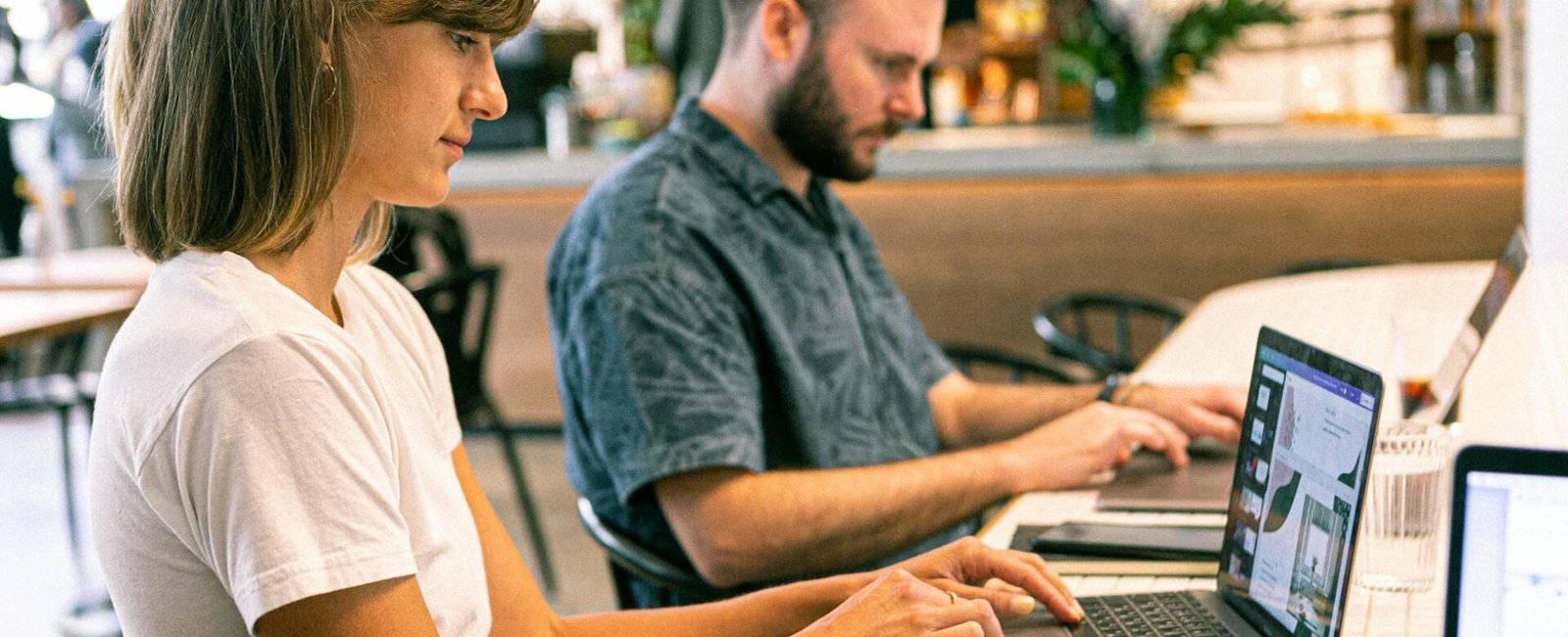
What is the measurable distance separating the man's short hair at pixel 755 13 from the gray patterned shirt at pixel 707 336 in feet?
0.40

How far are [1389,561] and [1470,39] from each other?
686 centimetres

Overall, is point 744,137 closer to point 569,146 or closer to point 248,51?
point 248,51

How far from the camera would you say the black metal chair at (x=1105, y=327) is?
3006 millimetres

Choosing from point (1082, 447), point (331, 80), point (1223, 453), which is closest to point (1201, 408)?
point (1223, 453)

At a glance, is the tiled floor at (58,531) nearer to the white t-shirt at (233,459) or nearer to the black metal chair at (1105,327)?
the black metal chair at (1105,327)

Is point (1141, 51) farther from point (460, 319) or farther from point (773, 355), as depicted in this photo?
point (773, 355)

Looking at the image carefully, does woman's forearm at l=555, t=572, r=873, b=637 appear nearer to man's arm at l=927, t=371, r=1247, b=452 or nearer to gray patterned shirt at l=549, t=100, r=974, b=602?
gray patterned shirt at l=549, t=100, r=974, b=602

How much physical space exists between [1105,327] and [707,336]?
129 inches

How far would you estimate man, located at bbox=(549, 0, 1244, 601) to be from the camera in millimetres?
1725

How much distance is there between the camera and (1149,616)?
130 centimetres

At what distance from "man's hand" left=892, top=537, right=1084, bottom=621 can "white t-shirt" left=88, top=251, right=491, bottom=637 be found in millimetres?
488

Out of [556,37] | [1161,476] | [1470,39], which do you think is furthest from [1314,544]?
[1470,39]

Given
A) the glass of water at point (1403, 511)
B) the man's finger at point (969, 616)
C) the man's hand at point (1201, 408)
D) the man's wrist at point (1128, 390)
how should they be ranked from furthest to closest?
the man's wrist at point (1128, 390), the man's hand at point (1201, 408), the glass of water at point (1403, 511), the man's finger at point (969, 616)

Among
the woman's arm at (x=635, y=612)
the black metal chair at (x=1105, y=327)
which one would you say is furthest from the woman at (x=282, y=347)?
the black metal chair at (x=1105, y=327)
